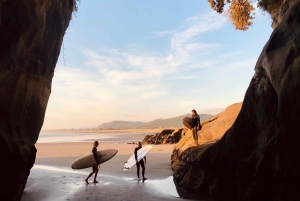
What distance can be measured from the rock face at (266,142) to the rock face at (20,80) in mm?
5649

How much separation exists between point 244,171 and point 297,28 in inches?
158

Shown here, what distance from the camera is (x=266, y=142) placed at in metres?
6.80

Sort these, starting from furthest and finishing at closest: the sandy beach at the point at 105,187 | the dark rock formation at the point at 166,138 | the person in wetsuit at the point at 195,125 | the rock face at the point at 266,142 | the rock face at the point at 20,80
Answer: the dark rock formation at the point at 166,138 → the person in wetsuit at the point at 195,125 → the sandy beach at the point at 105,187 → the rock face at the point at 20,80 → the rock face at the point at 266,142

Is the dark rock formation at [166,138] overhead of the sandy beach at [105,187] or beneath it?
overhead

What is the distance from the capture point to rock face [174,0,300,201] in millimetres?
5484

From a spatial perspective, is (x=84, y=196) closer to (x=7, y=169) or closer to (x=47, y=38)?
(x=7, y=169)

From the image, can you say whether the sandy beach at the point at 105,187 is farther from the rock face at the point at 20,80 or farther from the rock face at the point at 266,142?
the rock face at the point at 20,80

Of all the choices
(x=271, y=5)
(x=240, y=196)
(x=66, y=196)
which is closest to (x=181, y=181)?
(x=240, y=196)

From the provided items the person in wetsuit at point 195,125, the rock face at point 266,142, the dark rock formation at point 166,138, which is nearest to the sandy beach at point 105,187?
the rock face at point 266,142

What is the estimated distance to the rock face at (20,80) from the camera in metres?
6.35

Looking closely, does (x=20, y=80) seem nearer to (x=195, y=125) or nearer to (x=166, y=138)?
(x=195, y=125)

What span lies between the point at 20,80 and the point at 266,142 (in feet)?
22.4

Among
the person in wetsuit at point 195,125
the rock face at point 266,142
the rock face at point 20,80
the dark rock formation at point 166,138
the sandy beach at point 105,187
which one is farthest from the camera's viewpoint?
the dark rock formation at point 166,138

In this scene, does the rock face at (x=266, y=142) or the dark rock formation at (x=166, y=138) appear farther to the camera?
the dark rock formation at (x=166, y=138)
